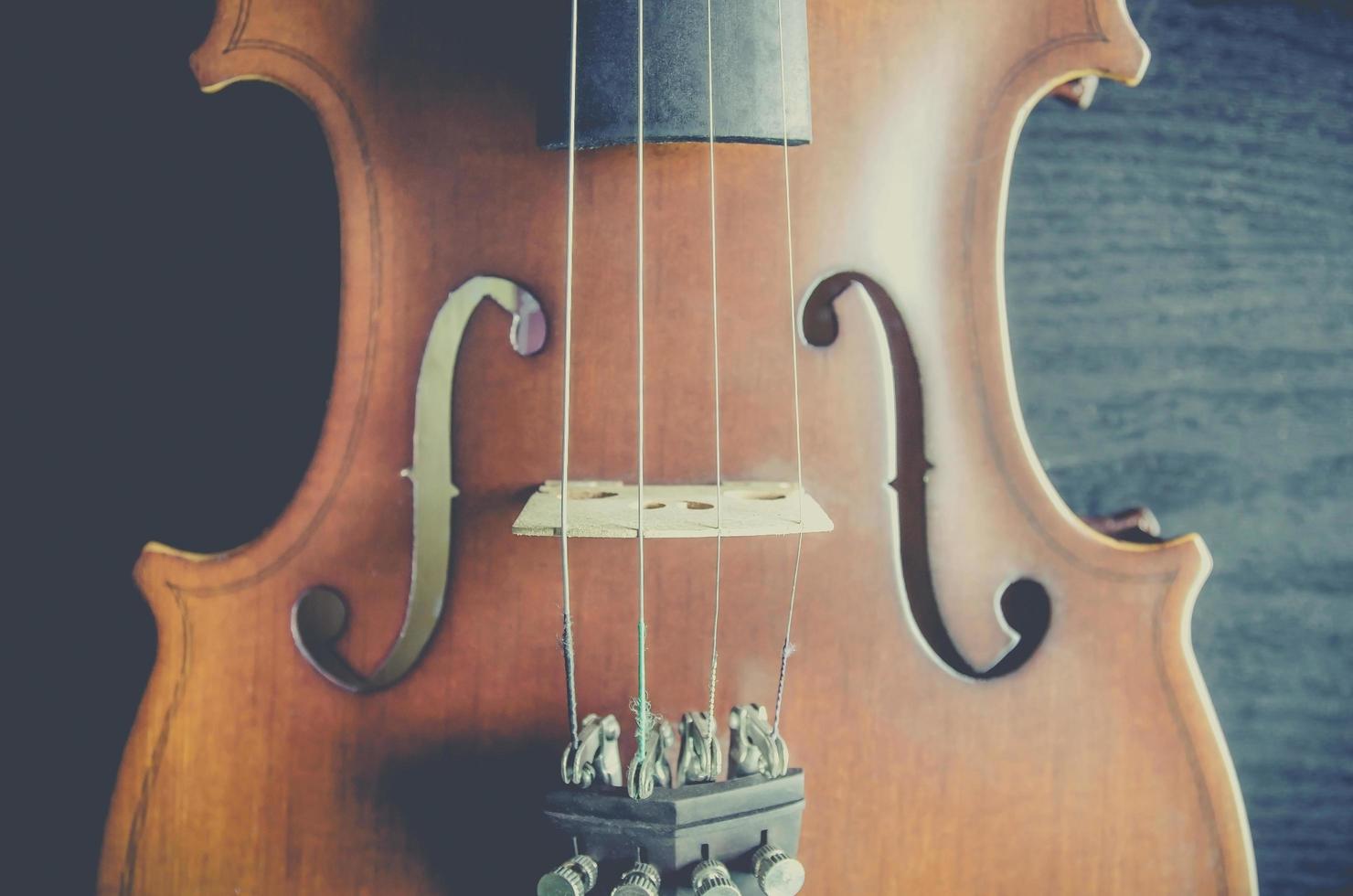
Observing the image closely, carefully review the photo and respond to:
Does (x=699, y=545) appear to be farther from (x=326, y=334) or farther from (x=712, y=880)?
(x=326, y=334)

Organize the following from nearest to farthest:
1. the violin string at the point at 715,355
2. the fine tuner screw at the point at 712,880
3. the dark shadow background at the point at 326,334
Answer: the fine tuner screw at the point at 712,880, the violin string at the point at 715,355, the dark shadow background at the point at 326,334

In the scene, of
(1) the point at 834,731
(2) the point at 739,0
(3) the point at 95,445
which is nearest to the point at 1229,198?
(2) the point at 739,0

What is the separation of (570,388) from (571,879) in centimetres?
35

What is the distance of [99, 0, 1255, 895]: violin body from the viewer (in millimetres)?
694

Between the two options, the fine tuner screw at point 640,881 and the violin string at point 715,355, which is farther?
the violin string at point 715,355

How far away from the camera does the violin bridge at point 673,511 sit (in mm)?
593

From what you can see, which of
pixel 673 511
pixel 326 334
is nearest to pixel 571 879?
pixel 673 511

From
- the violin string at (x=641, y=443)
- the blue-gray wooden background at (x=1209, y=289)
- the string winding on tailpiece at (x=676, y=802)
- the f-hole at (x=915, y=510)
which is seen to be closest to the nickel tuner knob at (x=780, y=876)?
the string winding on tailpiece at (x=676, y=802)

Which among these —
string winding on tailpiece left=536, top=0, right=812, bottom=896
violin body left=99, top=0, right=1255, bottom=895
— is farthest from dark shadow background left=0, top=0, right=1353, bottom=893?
string winding on tailpiece left=536, top=0, right=812, bottom=896

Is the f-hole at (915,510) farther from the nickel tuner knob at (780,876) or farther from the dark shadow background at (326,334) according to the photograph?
the dark shadow background at (326,334)

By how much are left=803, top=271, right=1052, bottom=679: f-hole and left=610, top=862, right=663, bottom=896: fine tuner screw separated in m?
0.27

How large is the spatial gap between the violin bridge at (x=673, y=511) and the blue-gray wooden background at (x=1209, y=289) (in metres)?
0.49

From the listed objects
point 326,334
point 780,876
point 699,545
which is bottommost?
point 780,876

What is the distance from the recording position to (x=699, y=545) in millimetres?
701
